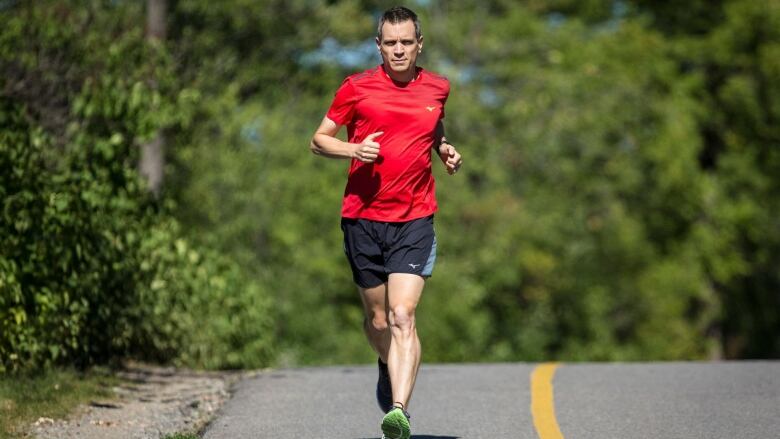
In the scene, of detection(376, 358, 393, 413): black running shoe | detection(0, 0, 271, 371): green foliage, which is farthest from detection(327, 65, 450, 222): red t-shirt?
detection(0, 0, 271, 371): green foliage

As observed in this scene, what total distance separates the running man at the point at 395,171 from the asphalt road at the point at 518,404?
3.71 ft

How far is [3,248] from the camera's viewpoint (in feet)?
31.9

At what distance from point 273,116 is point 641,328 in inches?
479

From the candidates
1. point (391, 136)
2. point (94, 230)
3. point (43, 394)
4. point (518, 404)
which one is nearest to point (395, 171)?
point (391, 136)

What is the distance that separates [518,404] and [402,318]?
2.58 m

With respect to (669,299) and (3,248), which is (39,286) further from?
(669,299)

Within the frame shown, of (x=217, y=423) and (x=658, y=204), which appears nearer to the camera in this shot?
(x=217, y=423)

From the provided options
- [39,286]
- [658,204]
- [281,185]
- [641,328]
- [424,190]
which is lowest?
[641,328]

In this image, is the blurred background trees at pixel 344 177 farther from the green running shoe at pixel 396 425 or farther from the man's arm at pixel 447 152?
the green running shoe at pixel 396 425

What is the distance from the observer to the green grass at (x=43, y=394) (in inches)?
323

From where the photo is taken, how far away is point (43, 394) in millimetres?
9188

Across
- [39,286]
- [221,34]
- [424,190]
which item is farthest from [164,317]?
[221,34]

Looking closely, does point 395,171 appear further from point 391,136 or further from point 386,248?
point 386,248

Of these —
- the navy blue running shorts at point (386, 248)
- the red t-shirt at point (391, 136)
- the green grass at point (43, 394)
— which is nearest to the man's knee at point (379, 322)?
the navy blue running shorts at point (386, 248)
